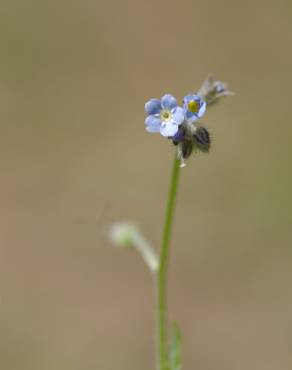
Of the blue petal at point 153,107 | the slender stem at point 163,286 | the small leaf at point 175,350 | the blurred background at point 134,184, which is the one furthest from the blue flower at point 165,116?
the blurred background at point 134,184

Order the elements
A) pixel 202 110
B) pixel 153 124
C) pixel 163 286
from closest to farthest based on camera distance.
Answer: pixel 202 110 < pixel 153 124 < pixel 163 286

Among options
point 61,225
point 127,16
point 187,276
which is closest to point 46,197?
point 61,225

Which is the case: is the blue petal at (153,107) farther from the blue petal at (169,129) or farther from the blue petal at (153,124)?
the blue petal at (169,129)

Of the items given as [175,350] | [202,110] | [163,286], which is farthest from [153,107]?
[175,350]

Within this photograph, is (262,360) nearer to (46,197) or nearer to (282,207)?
(282,207)

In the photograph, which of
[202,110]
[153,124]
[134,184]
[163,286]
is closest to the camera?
[202,110]

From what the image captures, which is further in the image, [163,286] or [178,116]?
[163,286]

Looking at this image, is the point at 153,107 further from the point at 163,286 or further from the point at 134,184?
the point at 134,184
